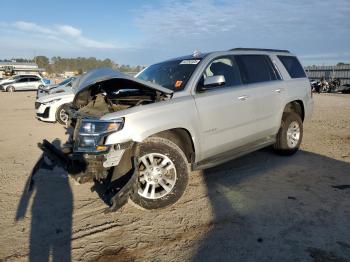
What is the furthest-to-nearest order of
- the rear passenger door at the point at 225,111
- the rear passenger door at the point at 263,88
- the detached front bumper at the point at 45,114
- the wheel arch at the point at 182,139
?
1. the detached front bumper at the point at 45,114
2. the rear passenger door at the point at 263,88
3. the rear passenger door at the point at 225,111
4. the wheel arch at the point at 182,139

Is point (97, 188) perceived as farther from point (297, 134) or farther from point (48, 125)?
point (48, 125)

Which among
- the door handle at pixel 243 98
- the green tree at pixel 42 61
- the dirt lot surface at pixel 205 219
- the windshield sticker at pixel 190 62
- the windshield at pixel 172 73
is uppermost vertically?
the green tree at pixel 42 61

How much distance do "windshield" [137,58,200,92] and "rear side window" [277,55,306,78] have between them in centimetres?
213

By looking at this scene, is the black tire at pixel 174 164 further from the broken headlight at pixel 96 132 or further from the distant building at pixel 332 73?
the distant building at pixel 332 73

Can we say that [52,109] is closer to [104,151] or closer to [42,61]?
[104,151]

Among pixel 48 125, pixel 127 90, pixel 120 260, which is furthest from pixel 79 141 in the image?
pixel 48 125

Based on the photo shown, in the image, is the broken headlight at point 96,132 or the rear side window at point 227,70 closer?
the broken headlight at point 96,132

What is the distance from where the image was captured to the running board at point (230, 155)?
15.2 feet

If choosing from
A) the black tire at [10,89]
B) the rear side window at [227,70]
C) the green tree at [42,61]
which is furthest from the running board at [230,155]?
the green tree at [42,61]

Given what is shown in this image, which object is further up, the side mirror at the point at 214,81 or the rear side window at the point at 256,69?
the rear side window at the point at 256,69

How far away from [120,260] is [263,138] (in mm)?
3284

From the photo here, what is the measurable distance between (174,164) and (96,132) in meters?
1.01

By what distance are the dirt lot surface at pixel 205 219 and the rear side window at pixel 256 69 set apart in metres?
1.46

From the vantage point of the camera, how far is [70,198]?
15.3ft
